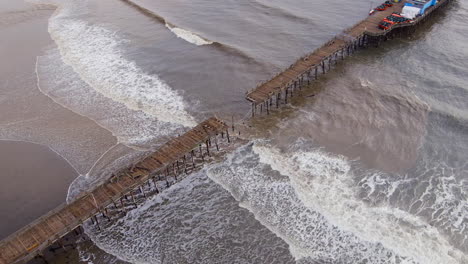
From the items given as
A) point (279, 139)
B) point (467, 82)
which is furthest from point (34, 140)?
point (467, 82)

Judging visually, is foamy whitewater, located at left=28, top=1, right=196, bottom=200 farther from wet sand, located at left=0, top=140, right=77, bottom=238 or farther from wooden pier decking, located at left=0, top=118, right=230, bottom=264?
wooden pier decking, located at left=0, top=118, right=230, bottom=264

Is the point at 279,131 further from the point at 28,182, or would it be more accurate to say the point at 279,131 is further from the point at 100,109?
the point at 28,182

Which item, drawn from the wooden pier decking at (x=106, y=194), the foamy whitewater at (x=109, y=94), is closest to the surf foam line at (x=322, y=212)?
the wooden pier decking at (x=106, y=194)

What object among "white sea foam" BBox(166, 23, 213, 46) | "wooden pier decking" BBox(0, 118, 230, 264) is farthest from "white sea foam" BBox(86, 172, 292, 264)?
"white sea foam" BBox(166, 23, 213, 46)

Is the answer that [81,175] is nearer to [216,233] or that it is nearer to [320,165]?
[216,233]

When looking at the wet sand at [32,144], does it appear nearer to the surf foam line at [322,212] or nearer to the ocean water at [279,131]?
the ocean water at [279,131]
